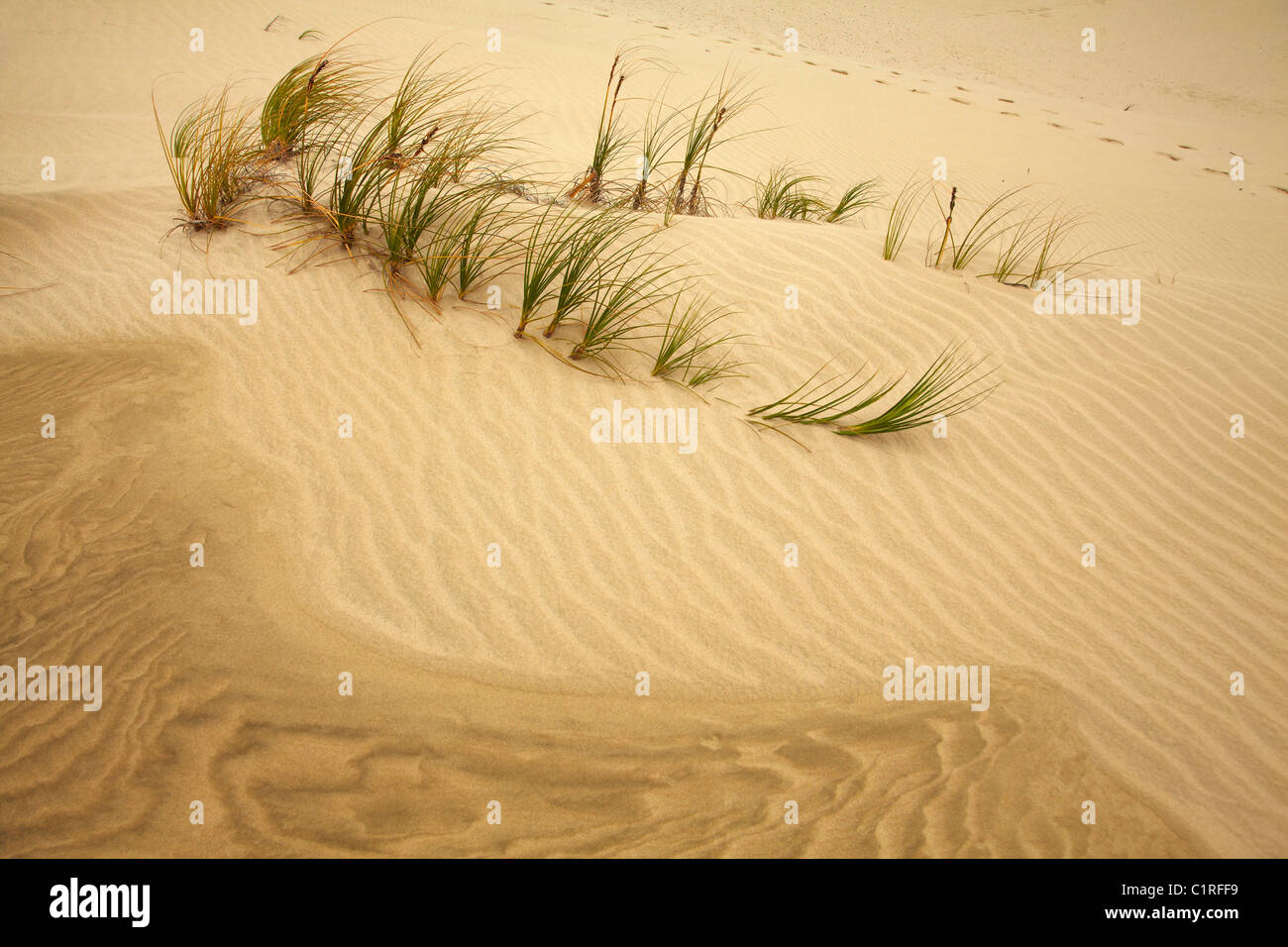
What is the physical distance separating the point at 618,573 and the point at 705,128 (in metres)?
4.38

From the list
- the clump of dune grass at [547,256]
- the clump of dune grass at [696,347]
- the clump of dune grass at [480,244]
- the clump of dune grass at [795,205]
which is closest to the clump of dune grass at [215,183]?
the clump of dune grass at [480,244]

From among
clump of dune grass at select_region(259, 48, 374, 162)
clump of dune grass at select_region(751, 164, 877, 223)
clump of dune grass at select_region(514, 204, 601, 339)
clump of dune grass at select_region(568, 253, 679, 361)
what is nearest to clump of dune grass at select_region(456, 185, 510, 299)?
clump of dune grass at select_region(514, 204, 601, 339)

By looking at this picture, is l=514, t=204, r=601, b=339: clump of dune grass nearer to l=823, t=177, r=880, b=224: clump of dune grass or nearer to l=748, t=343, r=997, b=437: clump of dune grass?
l=748, t=343, r=997, b=437: clump of dune grass

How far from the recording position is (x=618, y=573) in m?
2.80

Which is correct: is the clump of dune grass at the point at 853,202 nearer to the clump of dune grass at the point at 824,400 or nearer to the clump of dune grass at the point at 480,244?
the clump of dune grass at the point at 824,400

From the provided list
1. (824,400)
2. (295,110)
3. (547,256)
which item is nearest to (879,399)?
(824,400)

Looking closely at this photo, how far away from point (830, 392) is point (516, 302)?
5.45ft

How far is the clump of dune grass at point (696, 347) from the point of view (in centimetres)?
365

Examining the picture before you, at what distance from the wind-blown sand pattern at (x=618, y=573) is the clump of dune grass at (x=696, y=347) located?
122mm

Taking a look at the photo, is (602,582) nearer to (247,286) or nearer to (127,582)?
(127,582)
